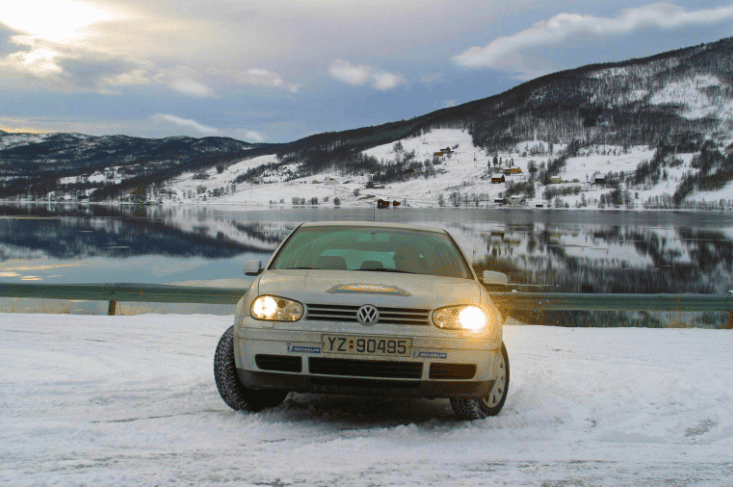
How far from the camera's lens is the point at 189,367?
236 inches

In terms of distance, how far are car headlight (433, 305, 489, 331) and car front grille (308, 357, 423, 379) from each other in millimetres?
315

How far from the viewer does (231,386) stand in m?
4.31

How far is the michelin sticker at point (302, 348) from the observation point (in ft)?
12.6

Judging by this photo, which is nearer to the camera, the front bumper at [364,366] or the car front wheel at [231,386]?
the front bumper at [364,366]

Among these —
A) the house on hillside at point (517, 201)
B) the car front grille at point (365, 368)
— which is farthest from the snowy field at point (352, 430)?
the house on hillside at point (517, 201)

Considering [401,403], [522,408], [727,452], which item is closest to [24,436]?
[401,403]

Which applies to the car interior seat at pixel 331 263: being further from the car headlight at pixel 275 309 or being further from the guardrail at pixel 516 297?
the guardrail at pixel 516 297

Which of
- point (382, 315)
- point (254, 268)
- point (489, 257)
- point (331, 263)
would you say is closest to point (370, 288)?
point (382, 315)

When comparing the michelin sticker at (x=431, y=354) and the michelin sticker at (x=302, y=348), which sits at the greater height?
the michelin sticker at (x=302, y=348)

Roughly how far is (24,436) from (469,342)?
288cm

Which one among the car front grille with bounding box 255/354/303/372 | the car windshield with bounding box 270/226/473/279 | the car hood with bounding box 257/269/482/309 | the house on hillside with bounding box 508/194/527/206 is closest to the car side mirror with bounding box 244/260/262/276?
the car windshield with bounding box 270/226/473/279

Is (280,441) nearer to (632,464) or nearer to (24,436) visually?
(24,436)

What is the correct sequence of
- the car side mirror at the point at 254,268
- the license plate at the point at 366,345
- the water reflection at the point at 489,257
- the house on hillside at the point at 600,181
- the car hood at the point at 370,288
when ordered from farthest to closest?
the house on hillside at the point at 600,181 < the water reflection at the point at 489,257 < the car side mirror at the point at 254,268 < the car hood at the point at 370,288 < the license plate at the point at 366,345

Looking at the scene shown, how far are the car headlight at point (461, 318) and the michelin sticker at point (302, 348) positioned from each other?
2.58 feet
